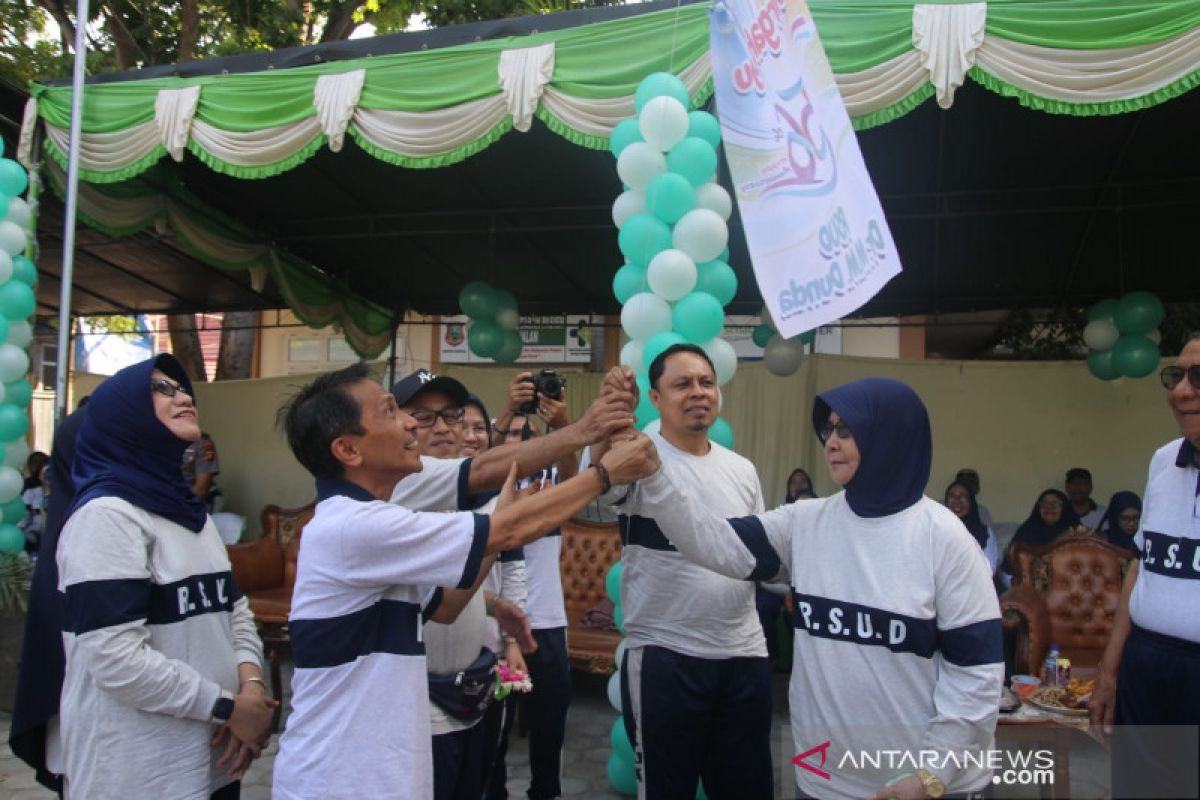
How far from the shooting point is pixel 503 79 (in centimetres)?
463

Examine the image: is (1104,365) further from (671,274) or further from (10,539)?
(10,539)

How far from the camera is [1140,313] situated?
688 centimetres

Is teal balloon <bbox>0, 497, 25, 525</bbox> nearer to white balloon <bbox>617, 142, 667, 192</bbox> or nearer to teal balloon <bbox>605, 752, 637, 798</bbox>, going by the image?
teal balloon <bbox>605, 752, 637, 798</bbox>

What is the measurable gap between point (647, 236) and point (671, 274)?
0.86ft

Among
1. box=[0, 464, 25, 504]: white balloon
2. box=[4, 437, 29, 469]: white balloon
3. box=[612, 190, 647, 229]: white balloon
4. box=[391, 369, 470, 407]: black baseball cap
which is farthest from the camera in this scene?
box=[4, 437, 29, 469]: white balloon

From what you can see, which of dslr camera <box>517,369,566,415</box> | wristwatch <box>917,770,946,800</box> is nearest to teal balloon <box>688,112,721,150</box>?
dslr camera <box>517,369,566,415</box>

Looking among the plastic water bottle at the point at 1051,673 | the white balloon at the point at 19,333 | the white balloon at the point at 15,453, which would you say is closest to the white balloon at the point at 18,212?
the white balloon at the point at 19,333

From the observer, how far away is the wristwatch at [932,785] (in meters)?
1.68

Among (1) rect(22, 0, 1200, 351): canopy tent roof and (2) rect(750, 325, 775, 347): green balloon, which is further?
(2) rect(750, 325, 775, 347): green balloon

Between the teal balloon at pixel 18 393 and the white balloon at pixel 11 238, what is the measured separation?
0.82 metres

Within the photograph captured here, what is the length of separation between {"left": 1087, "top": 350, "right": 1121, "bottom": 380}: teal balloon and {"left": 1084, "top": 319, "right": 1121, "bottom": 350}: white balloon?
7cm

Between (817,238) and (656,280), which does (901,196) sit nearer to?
(656,280)

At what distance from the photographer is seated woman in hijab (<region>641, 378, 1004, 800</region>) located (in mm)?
1769

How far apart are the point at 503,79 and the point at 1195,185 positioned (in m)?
4.98
